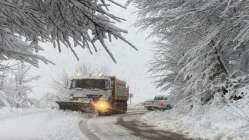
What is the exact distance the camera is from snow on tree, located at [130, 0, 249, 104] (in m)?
14.4

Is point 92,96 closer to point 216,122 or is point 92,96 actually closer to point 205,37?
point 216,122

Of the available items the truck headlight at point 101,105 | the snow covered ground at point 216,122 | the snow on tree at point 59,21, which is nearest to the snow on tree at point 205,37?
the snow covered ground at point 216,122

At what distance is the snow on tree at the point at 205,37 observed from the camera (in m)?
14.4

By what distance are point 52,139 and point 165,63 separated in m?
12.5

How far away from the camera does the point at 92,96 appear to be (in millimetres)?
28000

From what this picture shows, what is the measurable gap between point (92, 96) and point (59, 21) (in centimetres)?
2243

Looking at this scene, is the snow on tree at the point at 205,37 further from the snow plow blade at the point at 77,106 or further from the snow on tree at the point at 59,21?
the snow plow blade at the point at 77,106

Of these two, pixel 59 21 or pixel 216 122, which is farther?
pixel 216 122

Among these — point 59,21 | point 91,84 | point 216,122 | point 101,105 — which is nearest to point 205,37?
point 216,122

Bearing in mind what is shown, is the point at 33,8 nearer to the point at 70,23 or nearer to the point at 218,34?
the point at 70,23

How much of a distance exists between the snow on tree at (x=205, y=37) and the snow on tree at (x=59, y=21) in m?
7.28

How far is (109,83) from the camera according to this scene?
28.6 m

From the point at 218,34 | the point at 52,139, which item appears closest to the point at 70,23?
the point at 52,139

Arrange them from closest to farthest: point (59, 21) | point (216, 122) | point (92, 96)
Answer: point (59, 21), point (216, 122), point (92, 96)
